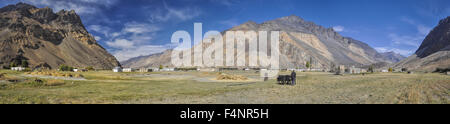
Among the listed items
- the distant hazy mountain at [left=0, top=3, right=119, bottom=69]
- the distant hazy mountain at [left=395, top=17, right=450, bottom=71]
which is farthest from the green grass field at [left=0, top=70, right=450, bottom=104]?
the distant hazy mountain at [left=395, top=17, right=450, bottom=71]

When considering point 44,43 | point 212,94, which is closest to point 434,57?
point 212,94

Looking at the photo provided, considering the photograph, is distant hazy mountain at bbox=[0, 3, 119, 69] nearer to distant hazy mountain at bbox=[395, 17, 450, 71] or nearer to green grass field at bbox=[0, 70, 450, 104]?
green grass field at bbox=[0, 70, 450, 104]

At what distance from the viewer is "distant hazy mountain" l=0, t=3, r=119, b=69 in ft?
374

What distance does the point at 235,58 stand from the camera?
196m

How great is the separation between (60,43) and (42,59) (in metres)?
39.7

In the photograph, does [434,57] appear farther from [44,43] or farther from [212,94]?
[44,43]

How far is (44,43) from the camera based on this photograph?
5374 inches

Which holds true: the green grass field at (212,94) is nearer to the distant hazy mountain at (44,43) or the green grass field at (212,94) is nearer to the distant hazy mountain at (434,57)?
the distant hazy mountain at (44,43)
